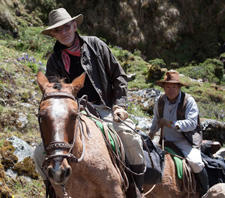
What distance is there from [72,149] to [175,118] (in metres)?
2.37

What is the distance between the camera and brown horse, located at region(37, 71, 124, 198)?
2375 mm

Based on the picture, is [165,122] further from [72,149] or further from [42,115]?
[42,115]

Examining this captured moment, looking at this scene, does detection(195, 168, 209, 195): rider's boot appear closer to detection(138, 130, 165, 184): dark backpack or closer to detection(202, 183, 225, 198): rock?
detection(202, 183, 225, 198): rock

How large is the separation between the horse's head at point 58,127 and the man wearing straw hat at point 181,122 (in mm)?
2009

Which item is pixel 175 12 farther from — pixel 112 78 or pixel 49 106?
pixel 49 106

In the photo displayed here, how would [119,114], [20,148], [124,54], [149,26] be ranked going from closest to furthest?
[119,114] < [20,148] < [124,54] < [149,26]

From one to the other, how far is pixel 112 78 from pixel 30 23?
11.8 m

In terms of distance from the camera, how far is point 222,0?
18156mm

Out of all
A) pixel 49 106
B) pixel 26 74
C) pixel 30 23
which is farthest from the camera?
pixel 30 23

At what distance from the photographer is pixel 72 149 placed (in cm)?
259

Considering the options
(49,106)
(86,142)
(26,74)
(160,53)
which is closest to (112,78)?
(86,142)

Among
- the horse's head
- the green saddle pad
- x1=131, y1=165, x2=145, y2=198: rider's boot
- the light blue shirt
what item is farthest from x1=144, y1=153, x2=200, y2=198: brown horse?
the horse's head

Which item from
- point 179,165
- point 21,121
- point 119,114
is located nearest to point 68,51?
point 119,114

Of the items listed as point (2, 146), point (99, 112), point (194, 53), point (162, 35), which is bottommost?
point (194, 53)
